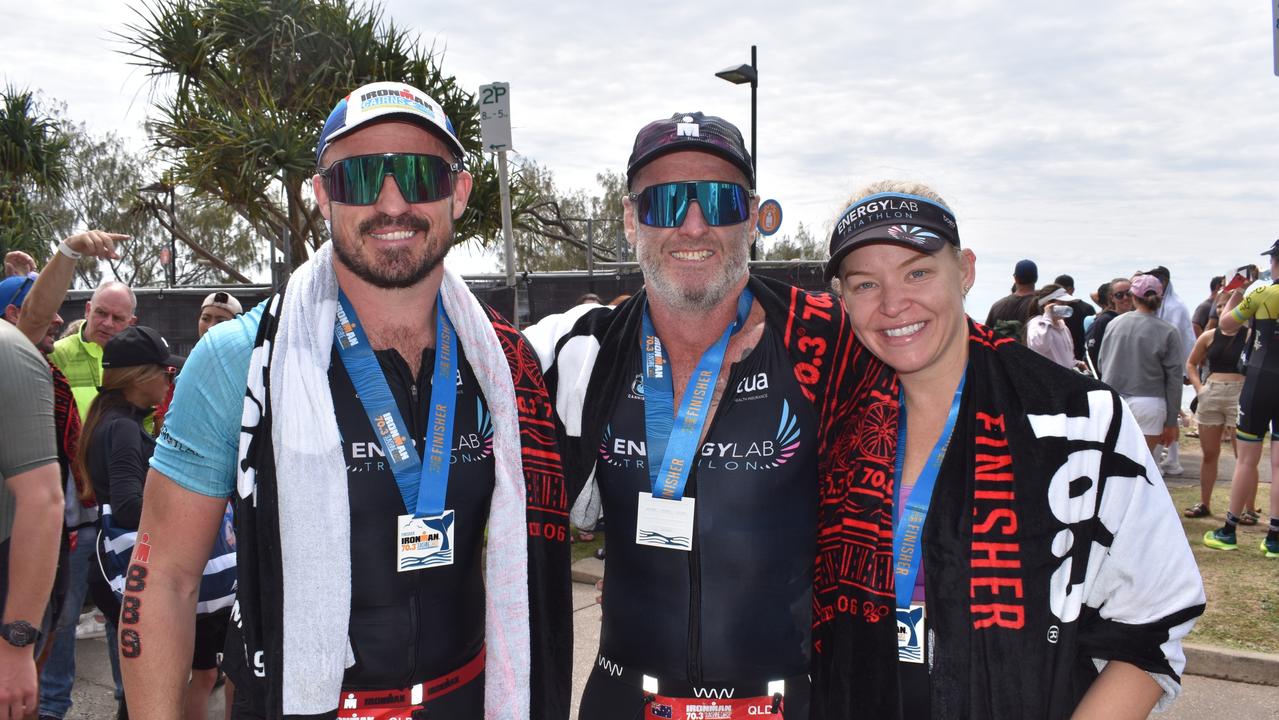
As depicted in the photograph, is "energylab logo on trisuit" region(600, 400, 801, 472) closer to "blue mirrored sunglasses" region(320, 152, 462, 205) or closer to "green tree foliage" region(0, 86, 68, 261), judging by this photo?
"blue mirrored sunglasses" region(320, 152, 462, 205)

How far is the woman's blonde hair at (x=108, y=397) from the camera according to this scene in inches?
164

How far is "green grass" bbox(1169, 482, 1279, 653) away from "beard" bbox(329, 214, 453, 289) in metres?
4.94

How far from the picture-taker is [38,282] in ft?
14.3

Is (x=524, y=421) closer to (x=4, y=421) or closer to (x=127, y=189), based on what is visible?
(x=4, y=421)

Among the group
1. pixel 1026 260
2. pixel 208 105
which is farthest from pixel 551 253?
pixel 1026 260

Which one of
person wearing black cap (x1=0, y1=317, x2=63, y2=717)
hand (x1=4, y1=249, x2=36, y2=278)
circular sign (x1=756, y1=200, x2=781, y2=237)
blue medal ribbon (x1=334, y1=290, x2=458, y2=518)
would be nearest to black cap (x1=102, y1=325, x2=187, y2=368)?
person wearing black cap (x1=0, y1=317, x2=63, y2=717)

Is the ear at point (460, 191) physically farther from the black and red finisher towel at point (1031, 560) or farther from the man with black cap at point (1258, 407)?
the man with black cap at point (1258, 407)

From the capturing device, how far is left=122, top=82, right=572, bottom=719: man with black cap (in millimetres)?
2102

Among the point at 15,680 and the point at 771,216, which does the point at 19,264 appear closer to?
the point at 15,680

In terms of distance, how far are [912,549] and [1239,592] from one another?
502 centimetres

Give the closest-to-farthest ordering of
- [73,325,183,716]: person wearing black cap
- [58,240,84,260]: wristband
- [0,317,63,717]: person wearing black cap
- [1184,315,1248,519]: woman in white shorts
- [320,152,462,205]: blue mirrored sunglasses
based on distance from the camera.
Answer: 1. [320,152,462,205]: blue mirrored sunglasses
2. [0,317,63,717]: person wearing black cap
3. [73,325,183,716]: person wearing black cap
4. [58,240,84,260]: wristband
5. [1184,315,1248,519]: woman in white shorts

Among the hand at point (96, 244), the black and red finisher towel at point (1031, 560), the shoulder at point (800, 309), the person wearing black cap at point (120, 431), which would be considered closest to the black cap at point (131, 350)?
the person wearing black cap at point (120, 431)

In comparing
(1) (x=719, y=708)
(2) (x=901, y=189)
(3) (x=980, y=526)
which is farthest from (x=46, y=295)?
(3) (x=980, y=526)

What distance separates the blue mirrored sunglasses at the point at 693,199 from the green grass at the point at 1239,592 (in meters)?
4.21
